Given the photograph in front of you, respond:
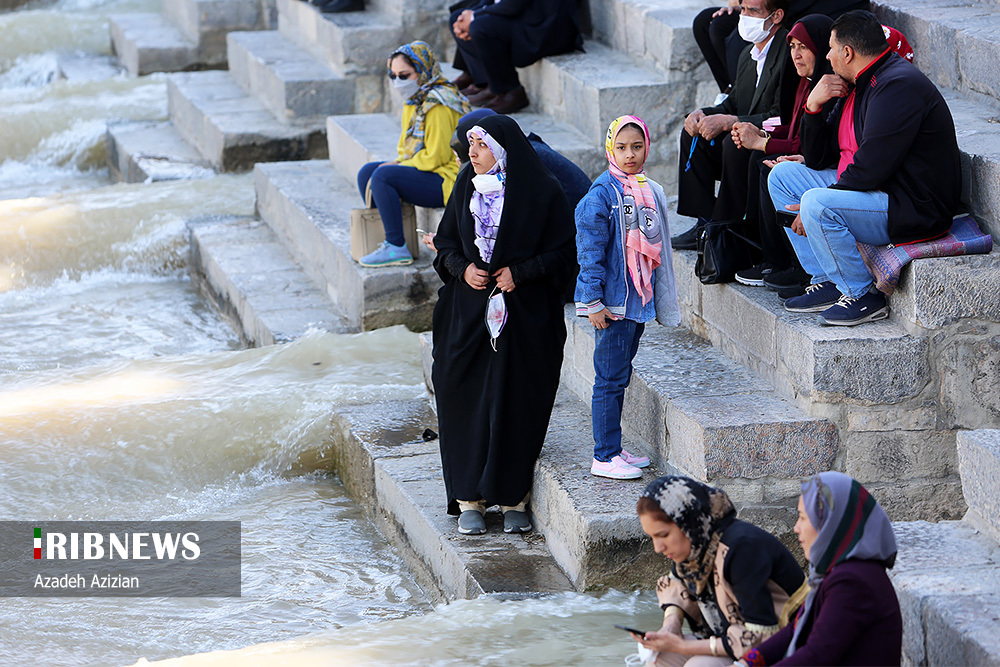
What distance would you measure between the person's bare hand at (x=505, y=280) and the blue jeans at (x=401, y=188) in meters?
2.48

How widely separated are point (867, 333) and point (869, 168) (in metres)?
0.62

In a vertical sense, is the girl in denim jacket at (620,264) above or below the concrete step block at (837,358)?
Answer: above

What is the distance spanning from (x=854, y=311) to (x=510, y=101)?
4.35 meters

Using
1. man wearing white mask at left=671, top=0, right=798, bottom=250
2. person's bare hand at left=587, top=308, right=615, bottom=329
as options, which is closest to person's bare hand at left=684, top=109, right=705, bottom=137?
man wearing white mask at left=671, top=0, right=798, bottom=250

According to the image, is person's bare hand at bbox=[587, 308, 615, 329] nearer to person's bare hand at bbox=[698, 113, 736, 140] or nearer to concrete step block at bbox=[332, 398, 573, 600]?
concrete step block at bbox=[332, 398, 573, 600]

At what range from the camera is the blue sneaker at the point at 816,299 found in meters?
4.72

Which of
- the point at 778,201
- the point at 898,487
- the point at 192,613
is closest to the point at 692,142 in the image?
the point at 778,201

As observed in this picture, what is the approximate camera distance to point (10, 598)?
4.95 metres

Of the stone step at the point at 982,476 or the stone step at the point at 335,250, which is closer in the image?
the stone step at the point at 982,476

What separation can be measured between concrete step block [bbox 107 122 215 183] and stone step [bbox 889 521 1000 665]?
824cm

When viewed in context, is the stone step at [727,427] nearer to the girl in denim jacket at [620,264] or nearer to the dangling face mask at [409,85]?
the girl in denim jacket at [620,264]

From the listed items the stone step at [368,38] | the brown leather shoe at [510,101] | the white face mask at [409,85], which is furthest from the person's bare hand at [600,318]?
the stone step at [368,38]

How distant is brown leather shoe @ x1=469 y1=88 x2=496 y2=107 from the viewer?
8.54 metres

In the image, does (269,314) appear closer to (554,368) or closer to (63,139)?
(554,368)
